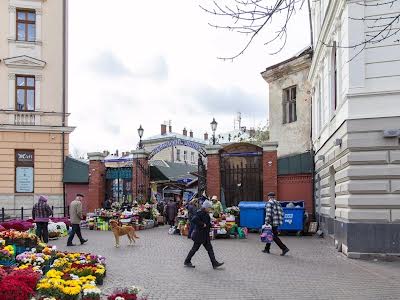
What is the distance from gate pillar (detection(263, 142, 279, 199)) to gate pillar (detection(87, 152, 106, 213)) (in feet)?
30.0

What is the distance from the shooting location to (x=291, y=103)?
3028 centimetres

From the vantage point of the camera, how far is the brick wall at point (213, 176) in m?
27.2

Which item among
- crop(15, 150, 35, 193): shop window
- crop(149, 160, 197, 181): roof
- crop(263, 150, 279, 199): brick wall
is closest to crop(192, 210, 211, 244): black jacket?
crop(263, 150, 279, 199): brick wall

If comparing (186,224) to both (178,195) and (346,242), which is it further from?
(178,195)

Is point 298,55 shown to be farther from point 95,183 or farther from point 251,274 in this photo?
point 251,274

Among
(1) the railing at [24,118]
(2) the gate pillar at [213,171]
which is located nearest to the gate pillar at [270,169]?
(2) the gate pillar at [213,171]

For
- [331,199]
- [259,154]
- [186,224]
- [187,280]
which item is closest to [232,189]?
[259,154]

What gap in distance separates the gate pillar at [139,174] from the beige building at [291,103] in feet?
23.7

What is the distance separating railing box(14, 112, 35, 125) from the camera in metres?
30.5

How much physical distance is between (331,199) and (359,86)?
580 cm

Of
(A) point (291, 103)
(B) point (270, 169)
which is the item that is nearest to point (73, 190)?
(B) point (270, 169)

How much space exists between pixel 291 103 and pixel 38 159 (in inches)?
545

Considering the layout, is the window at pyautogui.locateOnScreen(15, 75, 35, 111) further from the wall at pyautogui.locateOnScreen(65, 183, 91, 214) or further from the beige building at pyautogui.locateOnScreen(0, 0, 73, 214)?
the wall at pyautogui.locateOnScreen(65, 183, 91, 214)

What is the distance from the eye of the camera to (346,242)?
15.0 m
